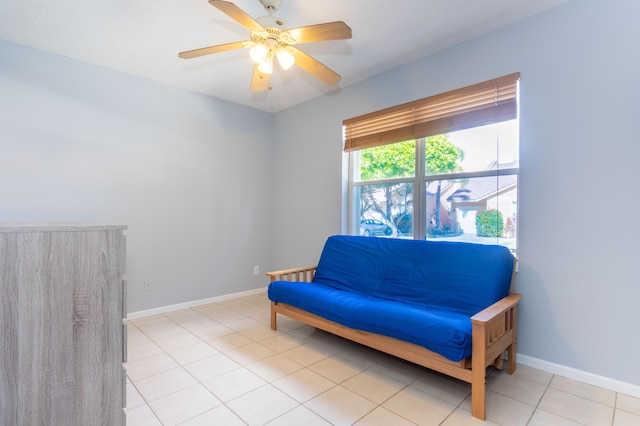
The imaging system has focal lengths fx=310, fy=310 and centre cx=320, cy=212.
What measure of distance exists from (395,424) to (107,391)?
1.41 meters

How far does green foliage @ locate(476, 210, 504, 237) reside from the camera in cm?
255

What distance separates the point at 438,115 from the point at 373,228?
1353 mm

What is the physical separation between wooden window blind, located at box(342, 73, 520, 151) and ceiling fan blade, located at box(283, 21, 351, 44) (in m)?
1.32

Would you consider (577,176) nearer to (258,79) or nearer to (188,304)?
(258,79)

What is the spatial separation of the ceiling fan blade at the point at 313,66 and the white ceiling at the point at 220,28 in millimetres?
373

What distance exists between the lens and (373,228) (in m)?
3.52

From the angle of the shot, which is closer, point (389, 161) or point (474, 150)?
point (474, 150)

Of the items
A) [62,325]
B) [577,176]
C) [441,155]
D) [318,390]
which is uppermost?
[441,155]

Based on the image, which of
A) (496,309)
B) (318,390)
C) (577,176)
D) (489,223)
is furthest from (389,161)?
(318,390)

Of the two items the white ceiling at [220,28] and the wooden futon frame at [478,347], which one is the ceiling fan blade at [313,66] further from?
the wooden futon frame at [478,347]

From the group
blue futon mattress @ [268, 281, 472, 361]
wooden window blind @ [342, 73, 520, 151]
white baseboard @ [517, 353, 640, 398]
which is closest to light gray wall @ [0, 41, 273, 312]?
blue futon mattress @ [268, 281, 472, 361]

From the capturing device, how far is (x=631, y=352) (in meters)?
1.95

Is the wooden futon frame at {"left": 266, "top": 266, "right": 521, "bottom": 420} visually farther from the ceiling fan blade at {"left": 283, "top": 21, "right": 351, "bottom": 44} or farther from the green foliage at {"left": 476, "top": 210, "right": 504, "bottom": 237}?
the ceiling fan blade at {"left": 283, "top": 21, "right": 351, "bottom": 44}

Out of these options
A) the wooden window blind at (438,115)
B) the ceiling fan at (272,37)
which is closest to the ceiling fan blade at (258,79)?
the ceiling fan at (272,37)
